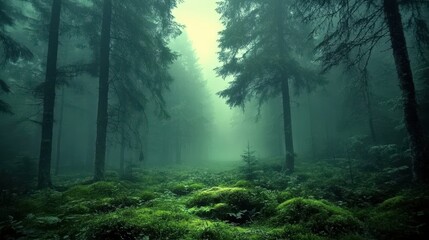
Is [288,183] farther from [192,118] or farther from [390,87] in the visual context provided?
[192,118]

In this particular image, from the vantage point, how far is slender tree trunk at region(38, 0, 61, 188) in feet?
45.6

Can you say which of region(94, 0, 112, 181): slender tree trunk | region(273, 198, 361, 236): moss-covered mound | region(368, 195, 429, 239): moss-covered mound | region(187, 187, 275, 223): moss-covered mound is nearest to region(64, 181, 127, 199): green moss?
region(187, 187, 275, 223): moss-covered mound

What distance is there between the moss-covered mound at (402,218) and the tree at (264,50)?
10433 mm

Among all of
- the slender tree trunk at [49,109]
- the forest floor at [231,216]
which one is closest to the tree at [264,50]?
the forest floor at [231,216]

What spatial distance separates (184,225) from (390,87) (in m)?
28.0

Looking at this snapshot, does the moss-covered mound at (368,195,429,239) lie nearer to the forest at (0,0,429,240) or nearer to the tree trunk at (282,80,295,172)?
the forest at (0,0,429,240)

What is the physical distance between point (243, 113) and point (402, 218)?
15.0m

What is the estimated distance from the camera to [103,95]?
15.8 m

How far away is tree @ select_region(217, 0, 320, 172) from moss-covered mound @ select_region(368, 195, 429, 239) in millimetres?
10433

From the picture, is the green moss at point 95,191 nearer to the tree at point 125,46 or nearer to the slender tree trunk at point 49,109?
the slender tree trunk at point 49,109

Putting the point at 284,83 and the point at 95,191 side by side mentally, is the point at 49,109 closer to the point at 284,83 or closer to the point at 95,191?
the point at 95,191

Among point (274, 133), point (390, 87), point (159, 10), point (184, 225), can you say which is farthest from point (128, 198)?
point (274, 133)

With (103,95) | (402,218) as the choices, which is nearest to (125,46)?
(103,95)

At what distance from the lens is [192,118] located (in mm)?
40906
